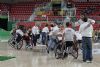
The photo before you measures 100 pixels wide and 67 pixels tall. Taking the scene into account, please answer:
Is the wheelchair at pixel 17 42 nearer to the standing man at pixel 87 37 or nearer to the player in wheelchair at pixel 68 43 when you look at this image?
the player in wheelchair at pixel 68 43

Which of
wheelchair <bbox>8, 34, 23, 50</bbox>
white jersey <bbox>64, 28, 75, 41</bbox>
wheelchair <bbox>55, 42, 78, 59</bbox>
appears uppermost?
white jersey <bbox>64, 28, 75, 41</bbox>

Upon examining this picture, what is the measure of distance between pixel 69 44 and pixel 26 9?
987 inches

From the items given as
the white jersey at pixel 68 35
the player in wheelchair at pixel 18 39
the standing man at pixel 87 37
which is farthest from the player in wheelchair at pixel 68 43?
the player in wheelchair at pixel 18 39

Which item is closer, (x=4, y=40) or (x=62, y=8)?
(x=4, y=40)

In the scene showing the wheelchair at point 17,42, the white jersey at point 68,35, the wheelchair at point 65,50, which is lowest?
the wheelchair at point 17,42

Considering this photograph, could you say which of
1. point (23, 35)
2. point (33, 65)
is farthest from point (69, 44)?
point (23, 35)

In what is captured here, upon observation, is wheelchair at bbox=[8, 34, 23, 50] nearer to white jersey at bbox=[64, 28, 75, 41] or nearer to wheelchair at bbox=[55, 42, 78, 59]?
wheelchair at bbox=[55, 42, 78, 59]

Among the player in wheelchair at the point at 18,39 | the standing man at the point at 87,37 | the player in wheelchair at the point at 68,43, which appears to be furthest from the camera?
the player in wheelchair at the point at 18,39

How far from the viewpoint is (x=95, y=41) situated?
30125 millimetres

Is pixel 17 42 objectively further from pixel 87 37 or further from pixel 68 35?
pixel 87 37

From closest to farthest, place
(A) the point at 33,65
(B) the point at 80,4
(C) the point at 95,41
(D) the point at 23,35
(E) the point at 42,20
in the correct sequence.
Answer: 1. (A) the point at 33,65
2. (D) the point at 23,35
3. (C) the point at 95,41
4. (E) the point at 42,20
5. (B) the point at 80,4

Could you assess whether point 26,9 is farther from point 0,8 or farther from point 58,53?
point 58,53

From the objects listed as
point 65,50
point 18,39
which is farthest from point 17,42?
point 65,50

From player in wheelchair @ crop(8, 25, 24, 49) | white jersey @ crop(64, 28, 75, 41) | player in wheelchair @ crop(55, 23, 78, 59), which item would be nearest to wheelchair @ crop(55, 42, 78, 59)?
player in wheelchair @ crop(55, 23, 78, 59)
